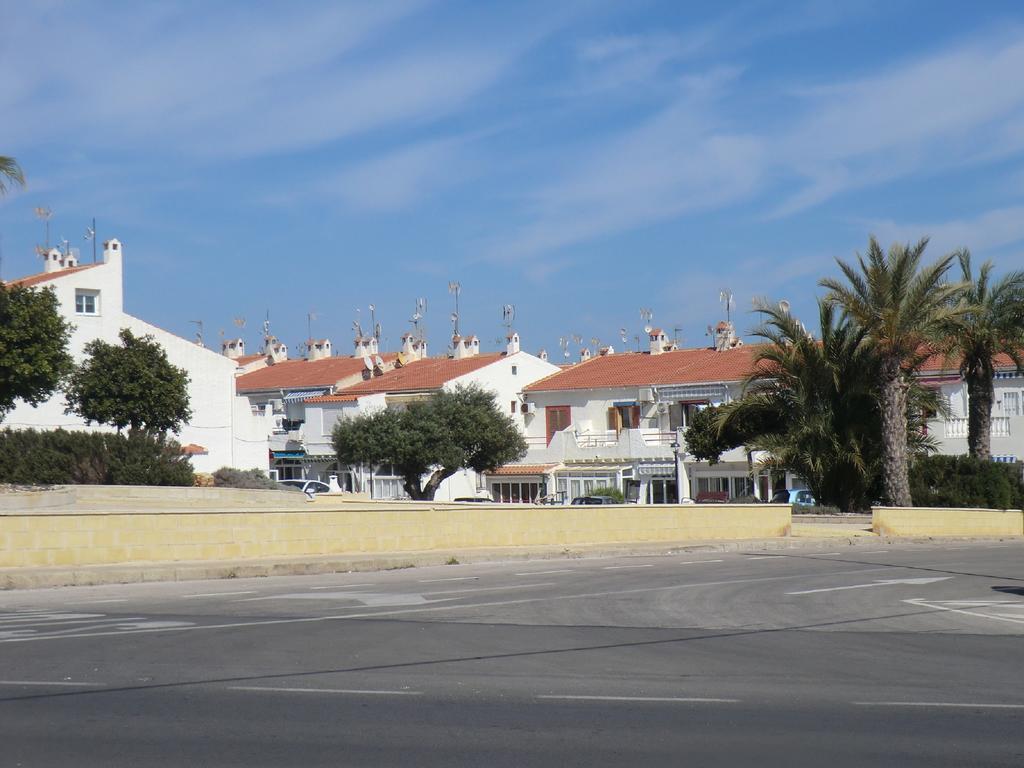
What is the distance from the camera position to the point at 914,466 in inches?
1577

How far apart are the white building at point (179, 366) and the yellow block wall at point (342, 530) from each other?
34387mm

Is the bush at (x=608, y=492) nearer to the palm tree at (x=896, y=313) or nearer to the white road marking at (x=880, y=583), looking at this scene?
the palm tree at (x=896, y=313)

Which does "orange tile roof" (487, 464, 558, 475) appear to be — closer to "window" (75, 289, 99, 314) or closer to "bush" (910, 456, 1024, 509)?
"window" (75, 289, 99, 314)

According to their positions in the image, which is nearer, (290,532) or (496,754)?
(496,754)

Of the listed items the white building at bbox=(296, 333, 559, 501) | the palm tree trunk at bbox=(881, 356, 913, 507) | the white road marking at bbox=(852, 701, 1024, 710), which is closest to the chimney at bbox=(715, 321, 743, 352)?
the white building at bbox=(296, 333, 559, 501)

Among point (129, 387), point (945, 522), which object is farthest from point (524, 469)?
point (945, 522)

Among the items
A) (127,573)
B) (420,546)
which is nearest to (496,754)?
(127,573)

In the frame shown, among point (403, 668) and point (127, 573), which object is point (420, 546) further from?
point (403, 668)

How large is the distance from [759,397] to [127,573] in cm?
2571

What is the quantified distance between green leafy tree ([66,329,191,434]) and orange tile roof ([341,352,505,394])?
21.2 meters

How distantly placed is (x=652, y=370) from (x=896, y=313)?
97.7 feet

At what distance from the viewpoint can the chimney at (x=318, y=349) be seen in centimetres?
8638

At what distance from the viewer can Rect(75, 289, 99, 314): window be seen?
57.9 metres

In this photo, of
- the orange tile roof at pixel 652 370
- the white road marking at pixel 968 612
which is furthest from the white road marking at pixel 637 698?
the orange tile roof at pixel 652 370
